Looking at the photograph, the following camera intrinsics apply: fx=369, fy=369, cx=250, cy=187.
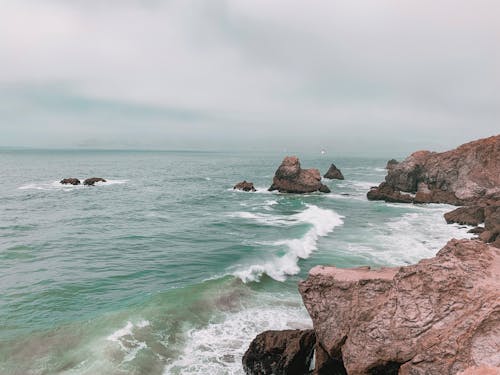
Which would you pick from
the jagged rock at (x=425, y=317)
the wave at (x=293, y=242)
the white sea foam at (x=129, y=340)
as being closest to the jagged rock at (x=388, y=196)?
the wave at (x=293, y=242)

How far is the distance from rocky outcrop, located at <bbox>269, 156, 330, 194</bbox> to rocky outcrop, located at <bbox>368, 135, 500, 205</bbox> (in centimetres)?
1263

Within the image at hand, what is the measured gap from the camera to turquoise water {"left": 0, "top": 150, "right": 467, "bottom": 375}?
18281 millimetres

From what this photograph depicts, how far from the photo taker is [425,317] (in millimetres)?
10422

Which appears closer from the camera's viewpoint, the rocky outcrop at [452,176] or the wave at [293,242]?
the wave at [293,242]

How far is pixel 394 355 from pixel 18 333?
19.3m

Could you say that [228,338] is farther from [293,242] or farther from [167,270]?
[293,242]

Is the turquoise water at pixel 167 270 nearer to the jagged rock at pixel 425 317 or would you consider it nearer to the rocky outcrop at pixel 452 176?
the jagged rock at pixel 425 317

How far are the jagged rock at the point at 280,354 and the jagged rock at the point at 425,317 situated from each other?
2.58 m

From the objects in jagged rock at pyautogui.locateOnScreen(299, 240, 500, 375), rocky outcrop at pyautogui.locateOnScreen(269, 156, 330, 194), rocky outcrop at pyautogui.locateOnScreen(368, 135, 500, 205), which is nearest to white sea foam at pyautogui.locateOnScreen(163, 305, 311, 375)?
jagged rock at pyautogui.locateOnScreen(299, 240, 500, 375)

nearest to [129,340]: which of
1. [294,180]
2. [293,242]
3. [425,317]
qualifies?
[425,317]

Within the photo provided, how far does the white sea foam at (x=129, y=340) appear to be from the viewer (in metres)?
17.9

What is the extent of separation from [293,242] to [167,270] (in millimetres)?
13721

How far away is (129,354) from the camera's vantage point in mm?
17828

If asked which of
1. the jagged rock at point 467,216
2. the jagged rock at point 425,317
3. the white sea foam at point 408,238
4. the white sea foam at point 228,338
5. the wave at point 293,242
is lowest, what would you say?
the white sea foam at point 228,338
